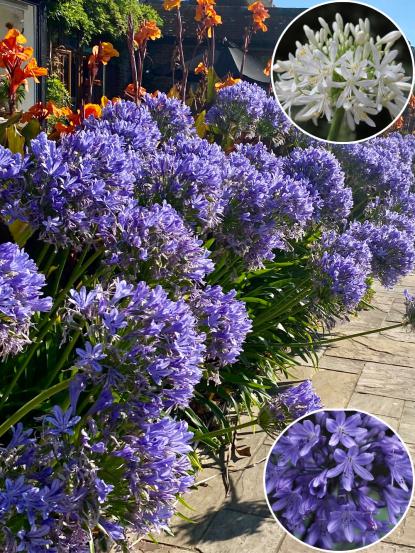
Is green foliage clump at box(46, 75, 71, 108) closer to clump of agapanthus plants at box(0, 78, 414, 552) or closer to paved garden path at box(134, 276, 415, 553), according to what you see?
paved garden path at box(134, 276, 415, 553)

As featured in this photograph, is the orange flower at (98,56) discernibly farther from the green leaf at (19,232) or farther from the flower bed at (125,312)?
the green leaf at (19,232)

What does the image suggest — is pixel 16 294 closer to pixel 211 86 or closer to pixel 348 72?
pixel 348 72

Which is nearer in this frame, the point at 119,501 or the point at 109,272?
the point at 119,501

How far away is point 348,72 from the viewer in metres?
2.95

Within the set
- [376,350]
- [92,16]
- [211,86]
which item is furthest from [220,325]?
[92,16]

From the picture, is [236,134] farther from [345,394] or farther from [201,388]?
[201,388]

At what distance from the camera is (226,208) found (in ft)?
9.41

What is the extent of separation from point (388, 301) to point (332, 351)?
6.35ft

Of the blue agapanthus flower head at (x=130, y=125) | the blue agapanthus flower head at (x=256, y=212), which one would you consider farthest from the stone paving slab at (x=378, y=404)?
the blue agapanthus flower head at (x=130, y=125)

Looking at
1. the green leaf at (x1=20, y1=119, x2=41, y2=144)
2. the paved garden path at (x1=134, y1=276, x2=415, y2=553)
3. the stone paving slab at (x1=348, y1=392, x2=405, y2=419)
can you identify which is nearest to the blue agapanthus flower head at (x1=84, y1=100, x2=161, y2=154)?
the green leaf at (x1=20, y1=119, x2=41, y2=144)

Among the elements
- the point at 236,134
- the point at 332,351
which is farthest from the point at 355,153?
the point at 332,351

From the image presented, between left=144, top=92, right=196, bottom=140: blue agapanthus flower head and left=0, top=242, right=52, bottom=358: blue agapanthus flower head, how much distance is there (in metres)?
2.32

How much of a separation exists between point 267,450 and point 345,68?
6.07ft

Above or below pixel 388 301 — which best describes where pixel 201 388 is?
above
